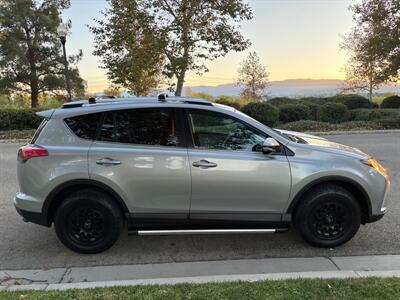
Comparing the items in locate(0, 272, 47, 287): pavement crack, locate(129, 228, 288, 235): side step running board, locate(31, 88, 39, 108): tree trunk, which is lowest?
locate(0, 272, 47, 287): pavement crack

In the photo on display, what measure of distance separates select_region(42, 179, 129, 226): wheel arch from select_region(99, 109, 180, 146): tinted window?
499 millimetres

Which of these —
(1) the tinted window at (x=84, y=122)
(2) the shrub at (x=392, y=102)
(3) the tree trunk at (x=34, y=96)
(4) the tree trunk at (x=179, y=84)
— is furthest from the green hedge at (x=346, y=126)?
(3) the tree trunk at (x=34, y=96)

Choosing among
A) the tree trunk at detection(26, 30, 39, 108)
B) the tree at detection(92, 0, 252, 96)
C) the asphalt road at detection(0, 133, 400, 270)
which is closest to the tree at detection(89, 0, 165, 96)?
the tree at detection(92, 0, 252, 96)

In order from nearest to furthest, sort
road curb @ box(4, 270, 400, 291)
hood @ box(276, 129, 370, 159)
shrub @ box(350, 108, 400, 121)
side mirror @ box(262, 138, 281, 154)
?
road curb @ box(4, 270, 400, 291), side mirror @ box(262, 138, 281, 154), hood @ box(276, 129, 370, 159), shrub @ box(350, 108, 400, 121)

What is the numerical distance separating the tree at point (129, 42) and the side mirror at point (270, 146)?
44.7 feet

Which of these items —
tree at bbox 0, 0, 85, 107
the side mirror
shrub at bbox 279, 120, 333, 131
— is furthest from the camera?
tree at bbox 0, 0, 85, 107

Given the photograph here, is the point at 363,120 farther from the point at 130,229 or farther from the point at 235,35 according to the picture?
the point at 130,229

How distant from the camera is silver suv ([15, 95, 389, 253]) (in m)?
4.50

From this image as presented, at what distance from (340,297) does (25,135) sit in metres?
15.2

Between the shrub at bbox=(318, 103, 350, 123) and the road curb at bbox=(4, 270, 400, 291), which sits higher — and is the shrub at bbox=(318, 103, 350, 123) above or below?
above

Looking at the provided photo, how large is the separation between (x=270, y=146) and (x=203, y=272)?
144 centimetres

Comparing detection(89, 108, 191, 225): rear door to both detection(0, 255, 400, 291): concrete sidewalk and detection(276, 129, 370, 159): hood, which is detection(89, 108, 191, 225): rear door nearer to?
detection(0, 255, 400, 291): concrete sidewalk

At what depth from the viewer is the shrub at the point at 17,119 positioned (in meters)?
17.7

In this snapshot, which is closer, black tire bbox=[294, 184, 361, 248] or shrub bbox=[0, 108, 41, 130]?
black tire bbox=[294, 184, 361, 248]
